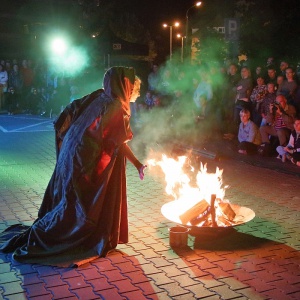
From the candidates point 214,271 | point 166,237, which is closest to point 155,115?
point 166,237

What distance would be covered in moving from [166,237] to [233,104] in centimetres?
860

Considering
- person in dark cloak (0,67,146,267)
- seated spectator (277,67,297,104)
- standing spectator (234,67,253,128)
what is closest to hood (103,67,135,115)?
person in dark cloak (0,67,146,267)

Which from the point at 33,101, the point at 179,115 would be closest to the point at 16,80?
the point at 33,101

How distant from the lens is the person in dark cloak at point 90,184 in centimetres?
504

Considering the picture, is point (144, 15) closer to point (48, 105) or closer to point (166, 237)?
point (48, 105)

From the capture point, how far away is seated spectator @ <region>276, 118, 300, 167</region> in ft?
34.1

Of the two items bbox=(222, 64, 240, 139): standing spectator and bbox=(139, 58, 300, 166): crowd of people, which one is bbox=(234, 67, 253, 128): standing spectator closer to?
bbox=(139, 58, 300, 166): crowd of people

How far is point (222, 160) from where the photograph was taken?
11344 millimetres

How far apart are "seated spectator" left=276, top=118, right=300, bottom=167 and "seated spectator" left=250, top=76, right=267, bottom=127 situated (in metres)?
1.99

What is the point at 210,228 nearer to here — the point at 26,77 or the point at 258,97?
the point at 258,97

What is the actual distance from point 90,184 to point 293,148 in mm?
6774

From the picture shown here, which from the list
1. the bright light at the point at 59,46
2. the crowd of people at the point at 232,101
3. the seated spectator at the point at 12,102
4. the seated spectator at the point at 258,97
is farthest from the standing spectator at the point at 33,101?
the seated spectator at the point at 258,97

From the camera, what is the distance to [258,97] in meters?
12.6

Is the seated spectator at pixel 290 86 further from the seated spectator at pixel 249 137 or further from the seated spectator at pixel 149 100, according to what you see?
the seated spectator at pixel 149 100
